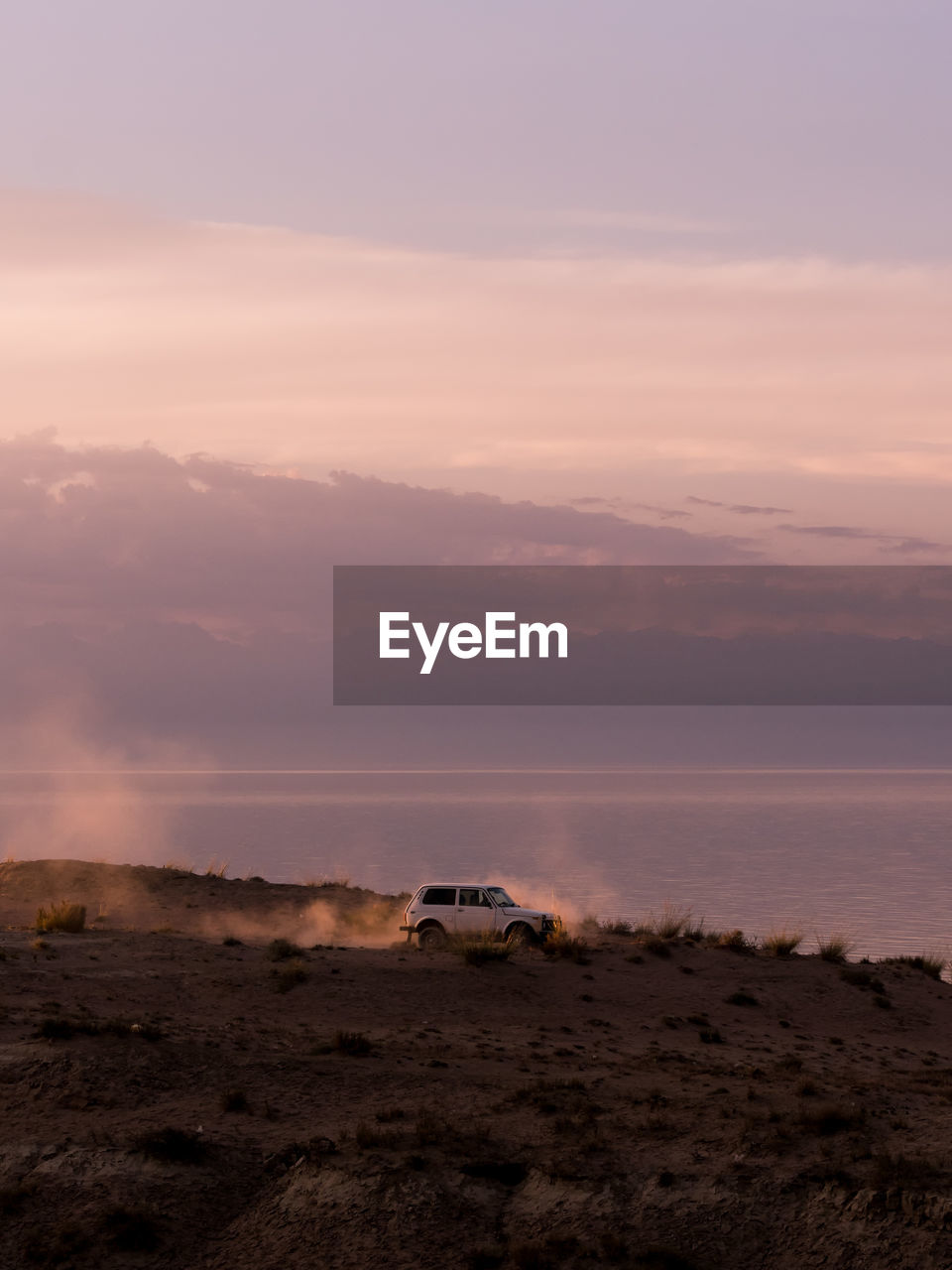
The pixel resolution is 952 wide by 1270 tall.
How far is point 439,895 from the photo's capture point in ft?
118

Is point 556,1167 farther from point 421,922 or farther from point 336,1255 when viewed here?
point 421,922

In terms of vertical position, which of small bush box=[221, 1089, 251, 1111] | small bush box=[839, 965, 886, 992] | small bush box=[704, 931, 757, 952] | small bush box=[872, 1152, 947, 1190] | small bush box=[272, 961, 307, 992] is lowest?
small bush box=[839, 965, 886, 992]

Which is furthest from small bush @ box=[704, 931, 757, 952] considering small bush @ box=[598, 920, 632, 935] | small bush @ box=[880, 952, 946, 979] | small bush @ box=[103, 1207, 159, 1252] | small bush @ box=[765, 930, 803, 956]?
small bush @ box=[103, 1207, 159, 1252]

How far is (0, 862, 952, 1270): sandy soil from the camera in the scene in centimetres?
1491

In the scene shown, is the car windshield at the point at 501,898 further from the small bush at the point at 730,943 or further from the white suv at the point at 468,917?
the small bush at the point at 730,943

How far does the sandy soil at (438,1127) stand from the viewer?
14.9 metres

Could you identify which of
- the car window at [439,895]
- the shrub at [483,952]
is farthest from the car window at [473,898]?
the shrub at [483,952]

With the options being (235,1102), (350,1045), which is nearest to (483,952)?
(350,1045)

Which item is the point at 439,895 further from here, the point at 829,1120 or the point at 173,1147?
the point at 829,1120

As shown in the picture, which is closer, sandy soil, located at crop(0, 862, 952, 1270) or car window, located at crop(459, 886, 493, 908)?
sandy soil, located at crop(0, 862, 952, 1270)

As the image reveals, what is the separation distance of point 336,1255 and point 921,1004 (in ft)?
69.9

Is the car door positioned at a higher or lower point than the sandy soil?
lower

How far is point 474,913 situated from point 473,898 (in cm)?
51

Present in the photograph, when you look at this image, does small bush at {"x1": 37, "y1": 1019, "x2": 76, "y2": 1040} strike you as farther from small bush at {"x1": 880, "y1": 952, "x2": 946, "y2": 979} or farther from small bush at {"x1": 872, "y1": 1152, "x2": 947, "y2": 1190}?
small bush at {"x1": 880, "y1": 952, "x2": 946, "y2": 979}
